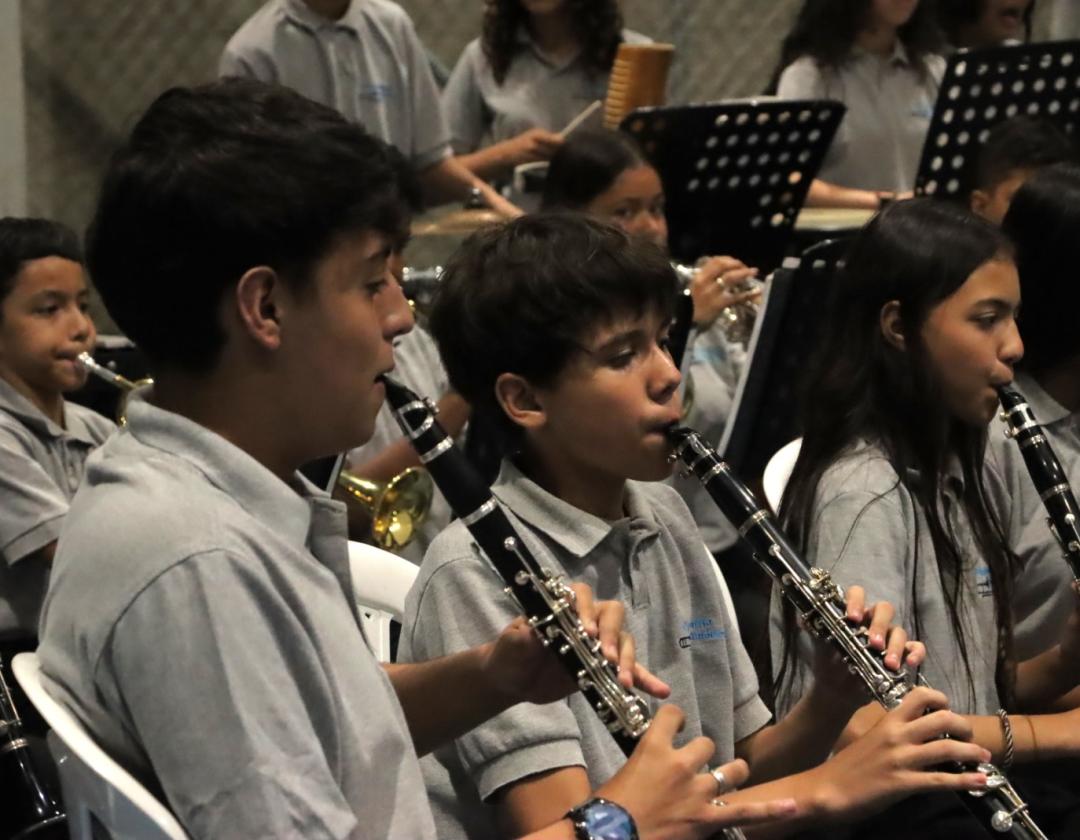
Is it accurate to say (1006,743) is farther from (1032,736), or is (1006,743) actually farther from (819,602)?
(819,602)

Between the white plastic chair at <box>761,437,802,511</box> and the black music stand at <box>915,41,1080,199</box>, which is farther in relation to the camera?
the black music stand at <box>915,41,1080,199</box>

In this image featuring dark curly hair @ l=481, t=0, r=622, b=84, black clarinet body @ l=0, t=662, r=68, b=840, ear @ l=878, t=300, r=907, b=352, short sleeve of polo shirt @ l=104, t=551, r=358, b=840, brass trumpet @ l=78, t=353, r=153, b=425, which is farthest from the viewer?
dark curly hair @ l=481, t=0, r=622, b=84

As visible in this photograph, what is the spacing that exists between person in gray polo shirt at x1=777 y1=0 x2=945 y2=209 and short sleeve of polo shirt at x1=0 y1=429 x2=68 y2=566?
2189mm

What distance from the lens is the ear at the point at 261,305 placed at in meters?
1.14

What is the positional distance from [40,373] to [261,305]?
1.60m

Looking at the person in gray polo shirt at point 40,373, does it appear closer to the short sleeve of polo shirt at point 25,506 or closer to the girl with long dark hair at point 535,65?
the short sleeve of polo shirt at point 25,506

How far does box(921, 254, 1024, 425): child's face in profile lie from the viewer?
186 centimetres

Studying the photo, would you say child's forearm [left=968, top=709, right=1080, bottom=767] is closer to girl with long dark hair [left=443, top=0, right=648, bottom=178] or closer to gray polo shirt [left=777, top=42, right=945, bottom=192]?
girl with long dark hair [left=443, top=0, right=648, bottom=178]

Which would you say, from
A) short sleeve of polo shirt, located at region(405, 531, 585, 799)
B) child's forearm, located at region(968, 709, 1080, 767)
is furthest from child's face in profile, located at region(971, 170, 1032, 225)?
short sleeve of polo shirt, located at region(405, 531, 585, 799)

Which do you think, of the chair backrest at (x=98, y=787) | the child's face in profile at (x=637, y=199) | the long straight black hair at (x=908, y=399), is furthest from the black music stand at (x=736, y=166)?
the chair backrest at (x=98, y=787)

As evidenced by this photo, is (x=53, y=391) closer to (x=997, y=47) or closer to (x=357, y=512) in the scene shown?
(x=357, y=512)

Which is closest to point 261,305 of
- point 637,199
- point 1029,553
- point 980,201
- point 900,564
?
point 900,564

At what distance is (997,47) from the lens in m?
3.22

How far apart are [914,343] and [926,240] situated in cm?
12
